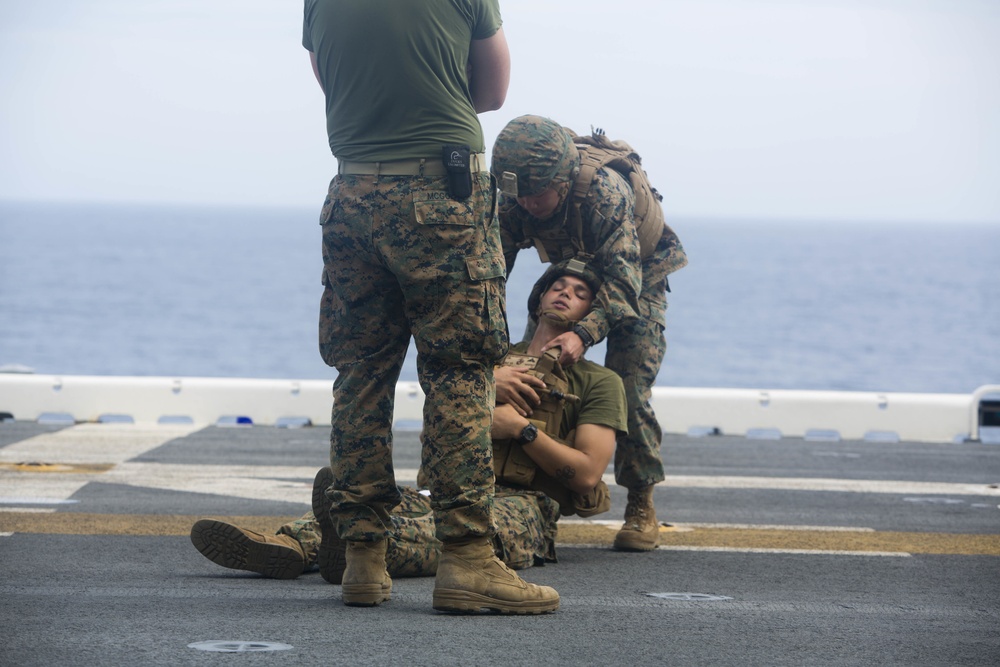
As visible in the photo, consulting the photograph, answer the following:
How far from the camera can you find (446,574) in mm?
4074

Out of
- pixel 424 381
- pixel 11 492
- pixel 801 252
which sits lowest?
pixel 11 492

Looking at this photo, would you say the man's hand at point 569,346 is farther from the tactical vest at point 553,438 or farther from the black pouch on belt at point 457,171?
the black pouch on belt at point 457,171

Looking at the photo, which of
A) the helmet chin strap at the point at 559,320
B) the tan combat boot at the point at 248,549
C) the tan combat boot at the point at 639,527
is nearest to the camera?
the tan combat boot at the point at 248,549

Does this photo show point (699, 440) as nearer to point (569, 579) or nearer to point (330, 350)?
point (569, 579)

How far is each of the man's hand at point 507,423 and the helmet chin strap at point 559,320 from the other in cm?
49

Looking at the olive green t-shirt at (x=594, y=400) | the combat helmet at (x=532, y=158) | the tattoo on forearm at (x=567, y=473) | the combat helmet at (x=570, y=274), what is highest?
the combat helmet at (x=532, y=158)

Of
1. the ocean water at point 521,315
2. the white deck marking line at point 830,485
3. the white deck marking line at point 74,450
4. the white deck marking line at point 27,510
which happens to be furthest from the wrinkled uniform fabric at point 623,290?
the ocean water at point 521,315

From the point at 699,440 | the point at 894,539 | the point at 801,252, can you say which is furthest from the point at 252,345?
the point at 801,252

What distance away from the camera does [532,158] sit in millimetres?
5398

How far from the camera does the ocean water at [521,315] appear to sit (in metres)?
56.8

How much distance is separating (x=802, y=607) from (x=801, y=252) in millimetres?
158847

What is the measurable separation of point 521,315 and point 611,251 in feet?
205

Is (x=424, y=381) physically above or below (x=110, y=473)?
above

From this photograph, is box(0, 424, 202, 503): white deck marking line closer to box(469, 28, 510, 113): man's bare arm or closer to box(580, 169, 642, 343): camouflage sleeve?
box(580, 169, 642, 343): camouflage sleeve
